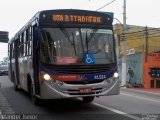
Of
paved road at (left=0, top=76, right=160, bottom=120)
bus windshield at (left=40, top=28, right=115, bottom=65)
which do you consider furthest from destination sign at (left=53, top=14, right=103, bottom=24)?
paved road at (left=0, top=76, right=160, bottom=120)

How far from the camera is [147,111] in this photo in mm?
14062

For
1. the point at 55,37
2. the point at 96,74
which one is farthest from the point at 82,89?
the point at 55,37

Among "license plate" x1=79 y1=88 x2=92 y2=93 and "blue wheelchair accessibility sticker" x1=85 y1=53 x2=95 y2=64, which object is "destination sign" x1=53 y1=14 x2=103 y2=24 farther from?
"license plate" x1=79 y1=88 x2=92 y2=93

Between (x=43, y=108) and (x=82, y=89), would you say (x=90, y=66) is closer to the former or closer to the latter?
(x=82, y=89)

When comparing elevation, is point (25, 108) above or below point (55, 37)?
below

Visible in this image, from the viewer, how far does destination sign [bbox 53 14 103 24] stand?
13547 millimetres

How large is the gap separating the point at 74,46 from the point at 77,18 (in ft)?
3.42

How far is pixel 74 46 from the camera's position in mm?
13328

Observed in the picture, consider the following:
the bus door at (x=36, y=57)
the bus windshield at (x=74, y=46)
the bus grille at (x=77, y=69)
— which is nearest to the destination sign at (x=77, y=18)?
the bus windshield at (x=74, y=46)

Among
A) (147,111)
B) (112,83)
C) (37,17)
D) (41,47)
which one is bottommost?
(147,111)

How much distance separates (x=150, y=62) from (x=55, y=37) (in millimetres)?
24002

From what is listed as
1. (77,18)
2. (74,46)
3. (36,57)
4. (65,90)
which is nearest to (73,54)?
(74,46)

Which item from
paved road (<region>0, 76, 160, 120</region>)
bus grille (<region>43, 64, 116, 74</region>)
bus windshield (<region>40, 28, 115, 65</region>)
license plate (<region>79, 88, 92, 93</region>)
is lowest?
paved road (<region>0, 76, 160, 120</region>)

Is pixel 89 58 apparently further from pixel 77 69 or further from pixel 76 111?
pixel 76 111
